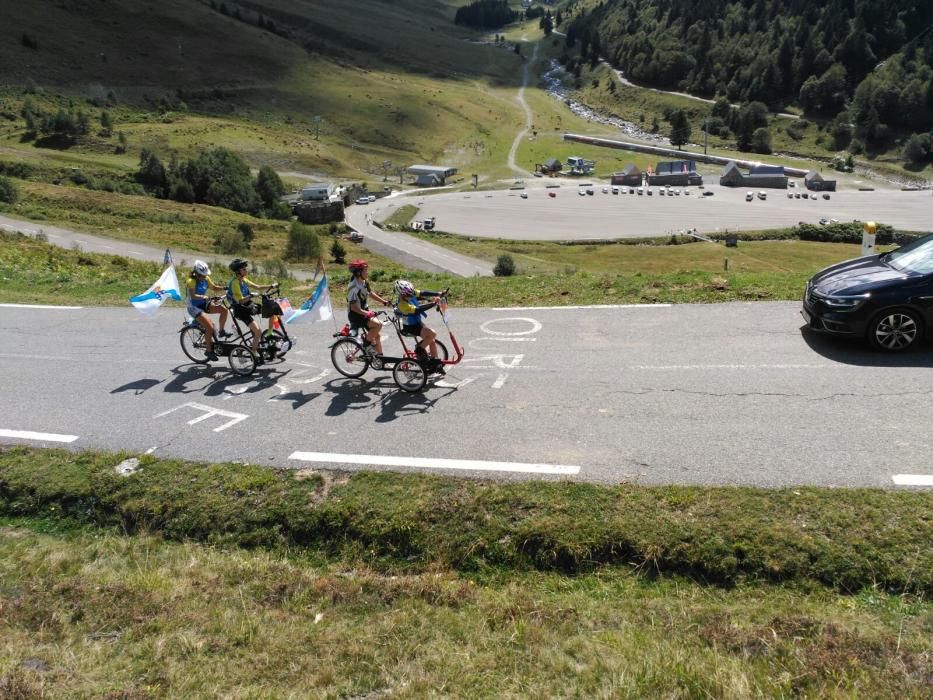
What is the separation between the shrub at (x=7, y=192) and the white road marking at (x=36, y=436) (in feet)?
225

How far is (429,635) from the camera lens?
620cm

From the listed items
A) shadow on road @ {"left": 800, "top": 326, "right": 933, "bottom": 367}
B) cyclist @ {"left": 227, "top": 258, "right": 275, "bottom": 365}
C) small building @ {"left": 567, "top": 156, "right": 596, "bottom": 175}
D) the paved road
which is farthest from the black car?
small building @ {"left": 567, "top": 156, "right": 596, "bottom": 175}

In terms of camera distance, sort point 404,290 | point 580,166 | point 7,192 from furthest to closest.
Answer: point 580,166, point 7,192, point 404,290

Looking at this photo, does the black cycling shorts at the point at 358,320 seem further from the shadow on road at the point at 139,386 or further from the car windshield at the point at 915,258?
the car windshield at the point at 915,258

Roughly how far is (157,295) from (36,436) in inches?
154

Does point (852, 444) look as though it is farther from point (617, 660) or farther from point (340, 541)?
point (340, 541)

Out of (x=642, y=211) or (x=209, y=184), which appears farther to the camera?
(x=642, y=211)

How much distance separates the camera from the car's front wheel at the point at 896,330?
11227 millimetres

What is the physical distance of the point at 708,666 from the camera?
527 cm

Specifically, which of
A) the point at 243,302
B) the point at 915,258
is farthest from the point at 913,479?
the point at 243,302

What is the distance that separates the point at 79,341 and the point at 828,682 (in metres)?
17.4

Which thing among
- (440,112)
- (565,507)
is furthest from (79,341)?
(440,112)

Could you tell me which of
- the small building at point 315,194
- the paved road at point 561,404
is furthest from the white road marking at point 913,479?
the small building at point 315,194

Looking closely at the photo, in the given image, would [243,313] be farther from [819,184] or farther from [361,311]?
[819,184]
